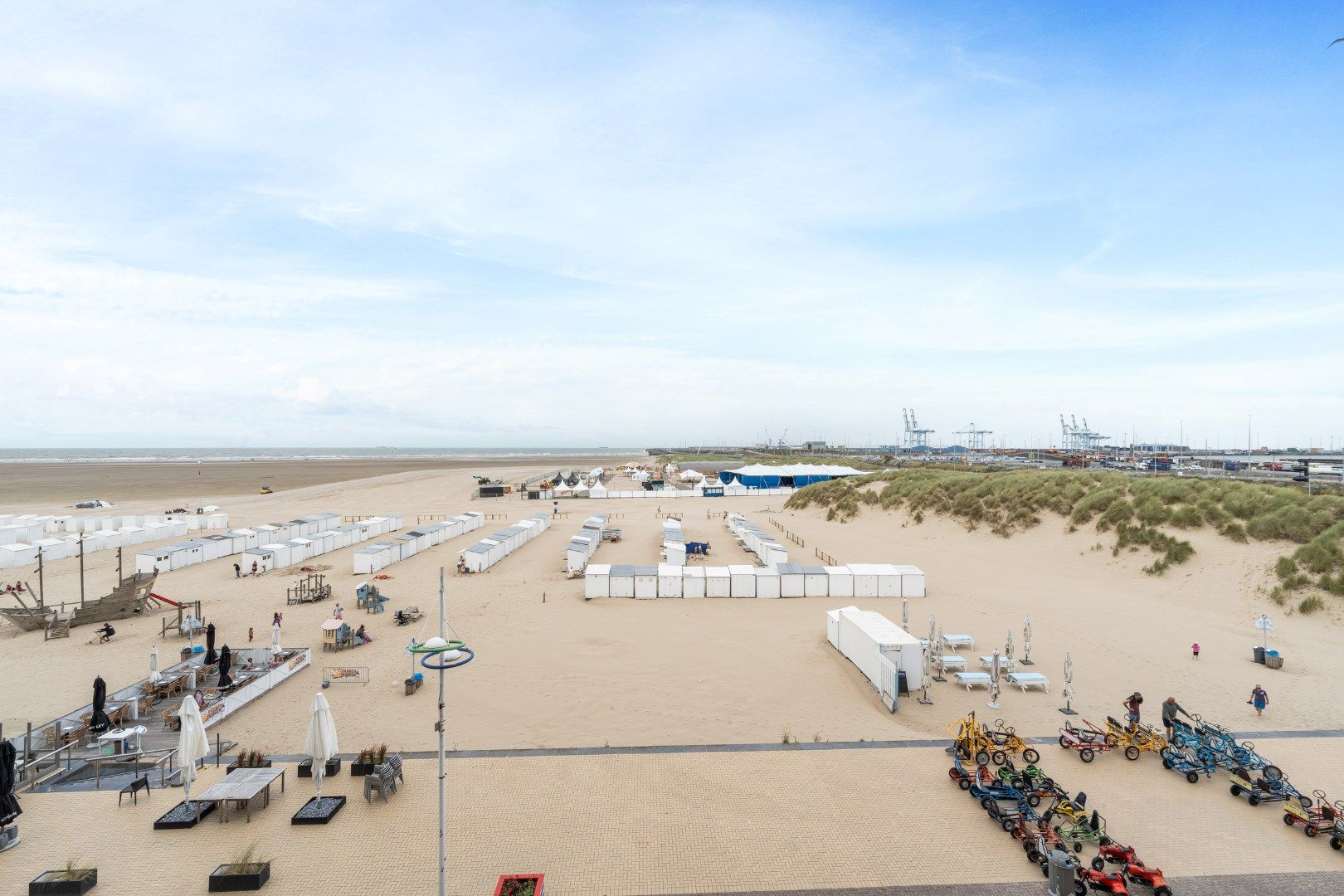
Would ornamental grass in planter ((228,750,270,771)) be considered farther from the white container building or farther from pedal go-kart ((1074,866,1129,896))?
the white container building

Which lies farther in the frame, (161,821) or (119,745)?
(119,745)

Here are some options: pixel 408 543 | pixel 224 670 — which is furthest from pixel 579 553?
pixel 224 670

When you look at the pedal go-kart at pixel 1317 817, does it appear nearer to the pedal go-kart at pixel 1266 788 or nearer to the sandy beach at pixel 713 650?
the pedal go-kart at pixel 1266 788

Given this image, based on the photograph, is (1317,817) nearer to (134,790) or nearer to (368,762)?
(368,762)

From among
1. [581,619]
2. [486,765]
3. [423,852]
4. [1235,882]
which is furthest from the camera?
[581,619]

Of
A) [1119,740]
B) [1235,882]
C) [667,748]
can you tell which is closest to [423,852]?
[667,748]

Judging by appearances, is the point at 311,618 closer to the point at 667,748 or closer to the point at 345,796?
the point at 345,796

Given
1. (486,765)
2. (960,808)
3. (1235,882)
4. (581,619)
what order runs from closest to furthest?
1. (1235,882)
2. (960,808)
3. (486,765)
4. (581,619)
